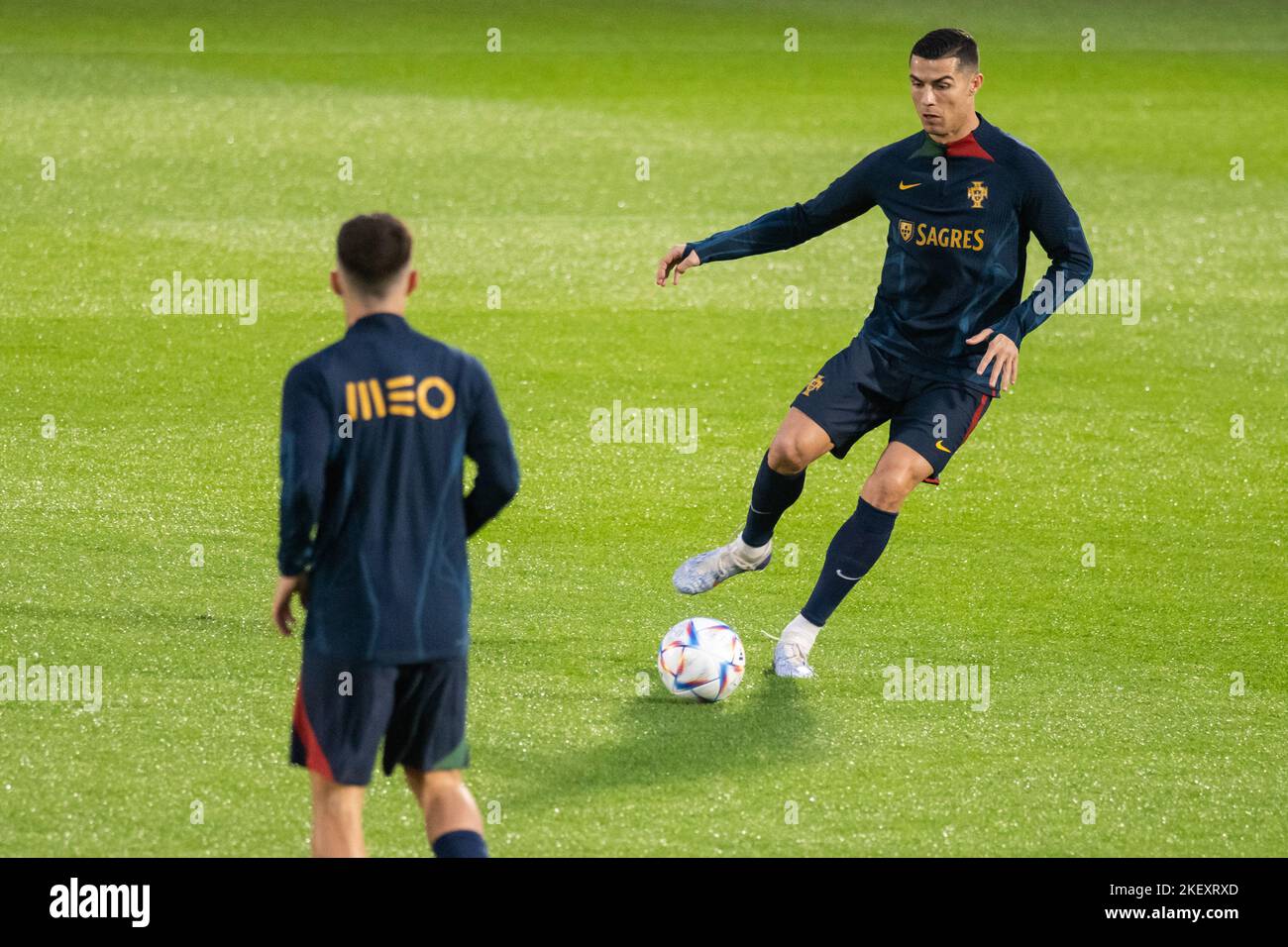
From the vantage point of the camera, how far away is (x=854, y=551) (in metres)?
6.30

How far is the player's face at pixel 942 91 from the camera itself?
20.4ft

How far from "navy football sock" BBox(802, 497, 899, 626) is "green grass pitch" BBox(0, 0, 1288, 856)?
0.28 meters

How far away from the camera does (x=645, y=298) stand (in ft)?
41.0

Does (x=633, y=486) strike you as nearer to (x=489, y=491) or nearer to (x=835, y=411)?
(x=835, y=411)

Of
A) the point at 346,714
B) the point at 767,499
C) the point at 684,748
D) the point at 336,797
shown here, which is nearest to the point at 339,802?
the point at 336,797

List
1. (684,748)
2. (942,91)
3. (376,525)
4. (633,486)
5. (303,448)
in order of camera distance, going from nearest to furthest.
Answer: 1. (303,448)
2. (376,525)
3. (684,748)
4. (942,91)
5. (633,486)

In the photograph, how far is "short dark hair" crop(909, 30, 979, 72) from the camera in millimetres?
6176

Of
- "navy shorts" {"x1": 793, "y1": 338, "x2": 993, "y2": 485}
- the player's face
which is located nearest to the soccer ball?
"navy shorts" {"x1": 793, "y1": 338, "x2": 993, "y2": 485}

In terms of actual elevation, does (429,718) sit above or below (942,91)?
below

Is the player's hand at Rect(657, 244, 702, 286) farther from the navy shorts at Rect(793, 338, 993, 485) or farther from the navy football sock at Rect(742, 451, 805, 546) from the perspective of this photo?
the navy football sock at Rect(742, 451, 805, 546)

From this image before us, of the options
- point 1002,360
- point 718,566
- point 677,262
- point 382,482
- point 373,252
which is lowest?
point 718,566

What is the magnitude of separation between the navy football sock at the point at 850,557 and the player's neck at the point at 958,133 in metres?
1.38

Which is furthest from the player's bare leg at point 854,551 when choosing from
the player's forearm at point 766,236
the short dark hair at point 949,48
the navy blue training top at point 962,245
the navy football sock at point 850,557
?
the short dark hair at point 949,48

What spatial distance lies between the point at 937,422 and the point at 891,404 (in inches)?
9.9
